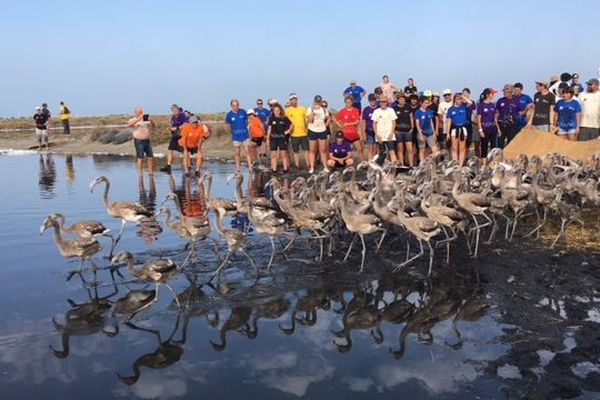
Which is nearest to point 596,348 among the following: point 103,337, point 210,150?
point 103,337

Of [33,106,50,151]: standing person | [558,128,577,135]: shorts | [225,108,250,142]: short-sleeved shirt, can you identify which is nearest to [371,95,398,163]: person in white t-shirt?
[558,128,577,135]: shorts

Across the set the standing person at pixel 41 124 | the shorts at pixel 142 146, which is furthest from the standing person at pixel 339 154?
the standing person at pixel 41 124

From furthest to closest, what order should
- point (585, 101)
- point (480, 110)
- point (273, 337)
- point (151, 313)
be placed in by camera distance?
point (480, 110)
point (585, 101)
point (151, 313)
point (273, 337)

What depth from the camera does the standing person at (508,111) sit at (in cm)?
1945

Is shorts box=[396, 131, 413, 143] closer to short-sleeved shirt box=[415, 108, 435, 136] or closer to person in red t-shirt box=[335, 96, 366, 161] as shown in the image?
short-sleeved shirt box=[415, 108, 435, 136]

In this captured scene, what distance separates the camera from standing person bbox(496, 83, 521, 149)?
19453 millimetres

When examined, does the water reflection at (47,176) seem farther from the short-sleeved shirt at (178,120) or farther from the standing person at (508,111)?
the standing person at (508,111)

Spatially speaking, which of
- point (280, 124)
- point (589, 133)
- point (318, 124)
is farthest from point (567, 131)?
point (280, 124)

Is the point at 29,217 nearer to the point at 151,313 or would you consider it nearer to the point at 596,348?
the point at 151,313

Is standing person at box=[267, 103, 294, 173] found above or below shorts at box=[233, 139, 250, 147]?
above

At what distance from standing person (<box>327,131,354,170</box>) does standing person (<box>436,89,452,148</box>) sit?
291 cm

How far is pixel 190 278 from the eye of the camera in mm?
10492

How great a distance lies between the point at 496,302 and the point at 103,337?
5152 millimetres

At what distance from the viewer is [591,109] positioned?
17.9m
